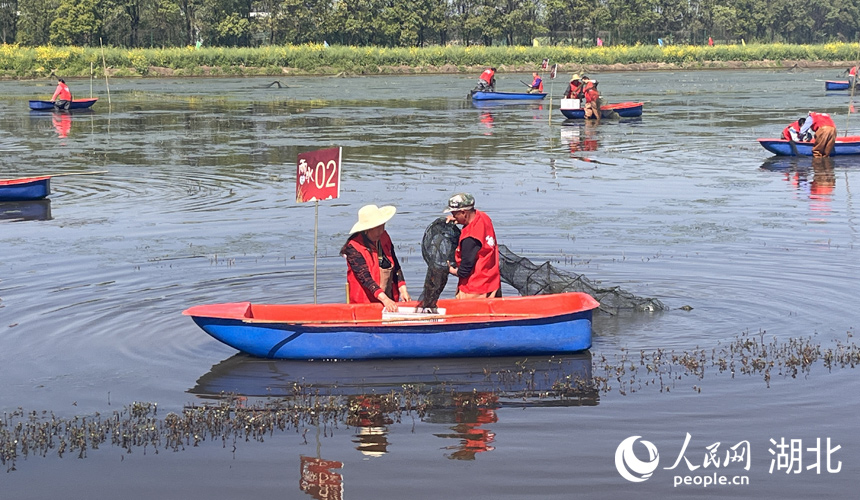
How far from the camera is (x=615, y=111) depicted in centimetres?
3822

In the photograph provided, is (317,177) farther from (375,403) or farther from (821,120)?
(821,120)

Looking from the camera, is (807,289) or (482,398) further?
(807,289)

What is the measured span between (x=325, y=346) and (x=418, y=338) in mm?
906

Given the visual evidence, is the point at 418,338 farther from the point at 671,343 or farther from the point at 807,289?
the point at 807,289

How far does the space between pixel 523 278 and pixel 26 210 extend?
11.0 meters

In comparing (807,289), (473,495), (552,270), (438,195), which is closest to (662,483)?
(473,495)

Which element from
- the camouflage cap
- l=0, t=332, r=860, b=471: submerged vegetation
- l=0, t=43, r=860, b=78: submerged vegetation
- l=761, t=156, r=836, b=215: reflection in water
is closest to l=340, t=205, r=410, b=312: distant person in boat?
the camouflage cap

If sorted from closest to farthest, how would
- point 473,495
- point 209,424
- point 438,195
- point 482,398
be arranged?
point 473,495, point 209,424, point 482,398, point 438,195

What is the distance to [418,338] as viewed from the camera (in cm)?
1026

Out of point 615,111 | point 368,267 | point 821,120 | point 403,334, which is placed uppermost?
point 821,120

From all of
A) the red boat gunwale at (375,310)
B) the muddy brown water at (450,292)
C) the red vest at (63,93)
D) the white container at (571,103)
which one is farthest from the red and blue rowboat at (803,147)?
the red vest at (63,93)

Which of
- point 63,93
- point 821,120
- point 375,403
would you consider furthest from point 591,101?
point 375,403

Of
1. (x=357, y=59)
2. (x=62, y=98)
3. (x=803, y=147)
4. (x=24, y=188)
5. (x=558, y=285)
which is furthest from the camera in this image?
(x=357, y=59)

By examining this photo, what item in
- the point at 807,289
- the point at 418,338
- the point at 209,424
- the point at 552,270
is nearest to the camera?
the point at 209,424
